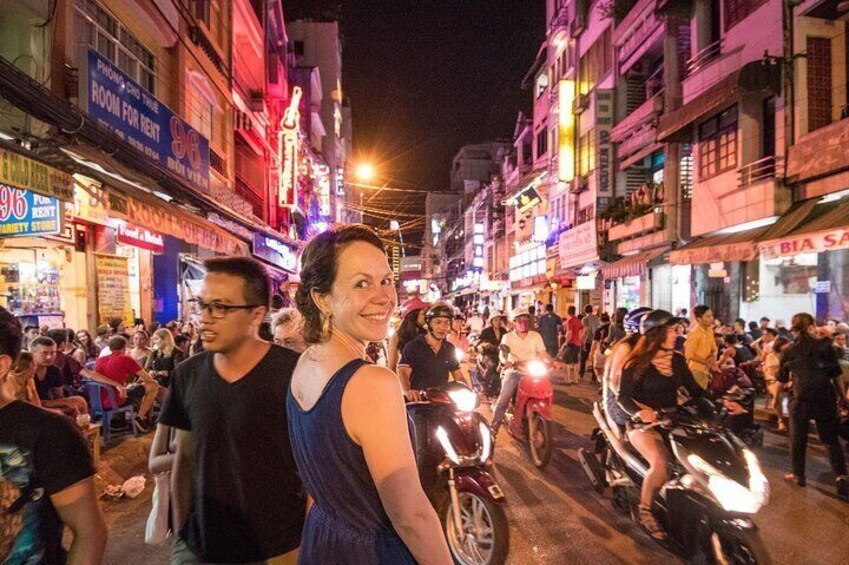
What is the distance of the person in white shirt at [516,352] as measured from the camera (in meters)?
7.86

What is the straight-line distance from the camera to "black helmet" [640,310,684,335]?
4.94 m

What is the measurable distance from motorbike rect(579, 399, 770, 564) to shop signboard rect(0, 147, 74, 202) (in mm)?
6273

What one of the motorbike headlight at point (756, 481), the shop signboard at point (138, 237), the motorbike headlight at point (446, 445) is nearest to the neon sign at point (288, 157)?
the shop signboard at point (138, 237)

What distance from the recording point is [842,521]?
544 centimetres

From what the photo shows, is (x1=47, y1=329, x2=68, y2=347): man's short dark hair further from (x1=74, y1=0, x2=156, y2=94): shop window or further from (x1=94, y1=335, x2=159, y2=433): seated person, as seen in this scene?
(x1=74, y1=0, x2=156, y2=94): shop window

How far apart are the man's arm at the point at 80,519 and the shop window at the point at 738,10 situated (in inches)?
652

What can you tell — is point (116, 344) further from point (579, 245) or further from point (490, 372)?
point (579, 245)

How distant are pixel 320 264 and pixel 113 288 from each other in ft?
41.8

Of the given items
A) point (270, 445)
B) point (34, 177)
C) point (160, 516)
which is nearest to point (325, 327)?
point (270, 445)

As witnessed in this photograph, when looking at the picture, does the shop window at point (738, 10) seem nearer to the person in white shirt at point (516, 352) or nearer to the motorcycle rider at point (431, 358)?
the person in white shirt at point (516, 352)

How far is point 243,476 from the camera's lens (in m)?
2.43

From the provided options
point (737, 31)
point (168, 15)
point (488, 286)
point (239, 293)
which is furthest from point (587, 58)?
point (239, 293)

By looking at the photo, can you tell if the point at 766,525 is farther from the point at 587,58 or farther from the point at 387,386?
the point at 587,58

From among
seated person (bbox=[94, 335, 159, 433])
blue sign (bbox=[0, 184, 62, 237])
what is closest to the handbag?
blue sign (bbox=[0, 184, 62, 237])
